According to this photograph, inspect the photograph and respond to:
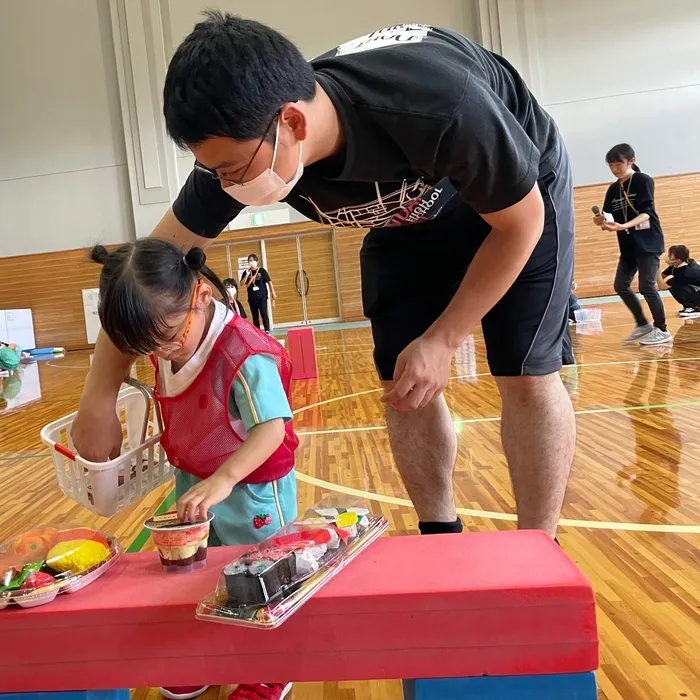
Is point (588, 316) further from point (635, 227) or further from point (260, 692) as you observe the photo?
Result: point (260, 692)

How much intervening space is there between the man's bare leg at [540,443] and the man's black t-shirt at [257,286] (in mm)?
6753

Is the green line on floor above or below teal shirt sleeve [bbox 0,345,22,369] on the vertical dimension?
below

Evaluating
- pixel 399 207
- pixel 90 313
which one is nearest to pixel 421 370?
pixel 399 207

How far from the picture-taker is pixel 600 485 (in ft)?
5.90

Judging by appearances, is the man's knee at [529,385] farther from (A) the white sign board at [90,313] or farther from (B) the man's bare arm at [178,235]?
(A) the white sign board at [90,313]

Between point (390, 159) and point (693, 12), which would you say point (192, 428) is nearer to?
point (390, 159)

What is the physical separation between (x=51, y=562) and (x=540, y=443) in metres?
0.80

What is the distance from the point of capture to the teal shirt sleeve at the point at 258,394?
3.46 ft

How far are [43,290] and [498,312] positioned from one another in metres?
10.5

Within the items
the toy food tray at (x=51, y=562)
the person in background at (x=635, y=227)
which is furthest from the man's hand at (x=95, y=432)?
the person in background at (x=635, y=227)

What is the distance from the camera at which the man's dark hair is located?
722mm

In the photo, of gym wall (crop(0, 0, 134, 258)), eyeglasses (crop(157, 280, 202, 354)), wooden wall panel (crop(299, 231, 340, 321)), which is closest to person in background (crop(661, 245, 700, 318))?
wooden wall panel (crop(299, 231, 340, 321))

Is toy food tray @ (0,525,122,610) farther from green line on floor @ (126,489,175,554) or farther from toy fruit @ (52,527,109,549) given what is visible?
green line on floor @ (126,489,175,554)

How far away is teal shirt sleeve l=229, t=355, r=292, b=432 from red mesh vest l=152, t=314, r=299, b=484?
2cm
